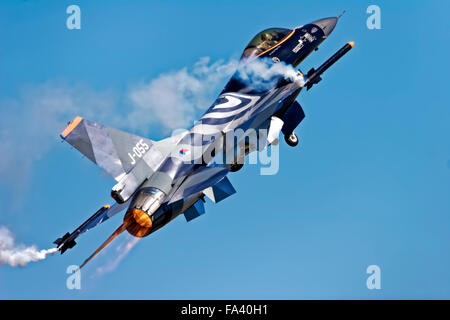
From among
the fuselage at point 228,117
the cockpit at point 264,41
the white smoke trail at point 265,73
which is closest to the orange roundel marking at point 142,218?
the fuselage at point 228,117

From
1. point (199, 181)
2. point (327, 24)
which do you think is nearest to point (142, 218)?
point (199, 181)

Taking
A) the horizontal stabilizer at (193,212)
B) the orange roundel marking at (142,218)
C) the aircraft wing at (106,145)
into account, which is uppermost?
the aircraft wing at (106,145)

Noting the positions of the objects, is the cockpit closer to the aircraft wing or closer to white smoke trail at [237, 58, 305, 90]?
white smoke trail at [237, 58, 305, 90]

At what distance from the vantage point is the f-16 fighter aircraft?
22.2m

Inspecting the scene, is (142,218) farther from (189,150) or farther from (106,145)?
(189,150)

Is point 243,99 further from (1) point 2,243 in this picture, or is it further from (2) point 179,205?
(1) point 2,243

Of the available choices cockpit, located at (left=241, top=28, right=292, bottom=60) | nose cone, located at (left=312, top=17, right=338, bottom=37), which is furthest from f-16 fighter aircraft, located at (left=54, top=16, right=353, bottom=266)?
nose cone, located at (left=312, top=17, right=338, bottom=37)

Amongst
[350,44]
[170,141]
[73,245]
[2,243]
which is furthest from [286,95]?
[2,243]

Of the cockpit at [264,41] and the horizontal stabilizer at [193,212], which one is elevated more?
the cockpit at [264,41]

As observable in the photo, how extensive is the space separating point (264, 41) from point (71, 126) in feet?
32.7

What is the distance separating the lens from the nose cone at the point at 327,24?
30094mm

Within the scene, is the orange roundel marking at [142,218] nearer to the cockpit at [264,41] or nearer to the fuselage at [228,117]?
the fuselage at [228,117]

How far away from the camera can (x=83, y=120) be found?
23.1 meters

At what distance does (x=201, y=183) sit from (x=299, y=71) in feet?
26.7
